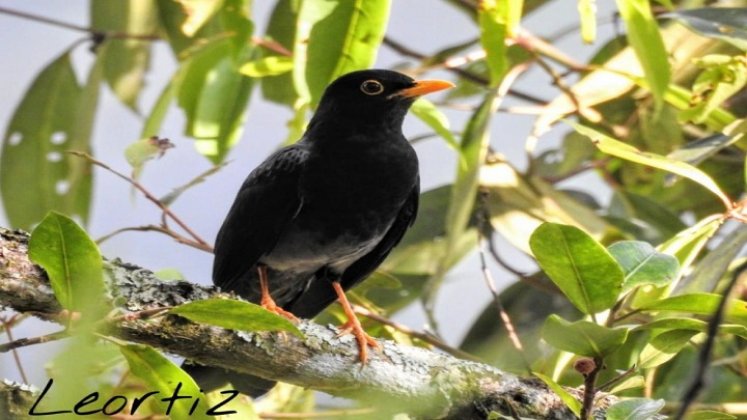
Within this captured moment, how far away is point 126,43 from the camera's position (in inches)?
268

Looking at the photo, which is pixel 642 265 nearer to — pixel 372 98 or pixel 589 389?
pixel 589 389

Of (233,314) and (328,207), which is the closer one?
(233,314)

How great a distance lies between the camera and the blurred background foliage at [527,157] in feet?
10.8

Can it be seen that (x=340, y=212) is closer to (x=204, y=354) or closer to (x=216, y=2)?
(x=216, y=2)

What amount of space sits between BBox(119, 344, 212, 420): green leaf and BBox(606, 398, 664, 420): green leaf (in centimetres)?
104

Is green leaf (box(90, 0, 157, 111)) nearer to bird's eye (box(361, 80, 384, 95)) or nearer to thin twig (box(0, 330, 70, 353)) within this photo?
bird's eye (box(361, 80, 384, 95))

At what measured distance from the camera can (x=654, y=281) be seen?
3100 mm

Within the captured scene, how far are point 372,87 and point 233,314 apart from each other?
102 inches

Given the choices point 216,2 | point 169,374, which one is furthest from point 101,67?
point 169,374

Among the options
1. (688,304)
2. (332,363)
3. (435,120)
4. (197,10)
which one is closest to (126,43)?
(197,10)

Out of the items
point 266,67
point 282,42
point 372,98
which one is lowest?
point 372,98

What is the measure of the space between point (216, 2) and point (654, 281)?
2.53m

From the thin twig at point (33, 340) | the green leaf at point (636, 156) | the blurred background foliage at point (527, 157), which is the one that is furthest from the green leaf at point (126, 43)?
the thin twig at point (33, 340)

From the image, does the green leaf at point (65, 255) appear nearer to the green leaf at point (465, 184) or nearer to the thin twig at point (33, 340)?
the thin twig at point (33, 340)
